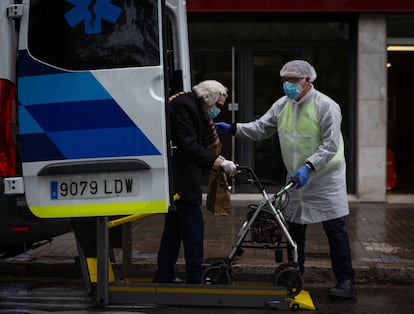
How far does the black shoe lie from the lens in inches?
231

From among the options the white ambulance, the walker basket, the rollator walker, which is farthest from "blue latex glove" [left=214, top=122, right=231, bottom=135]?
the white ambulance

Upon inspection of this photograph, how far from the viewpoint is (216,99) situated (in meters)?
5.62

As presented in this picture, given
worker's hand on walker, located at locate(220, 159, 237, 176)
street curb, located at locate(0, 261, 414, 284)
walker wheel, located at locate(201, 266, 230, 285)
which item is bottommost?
street curb, located at locate(0, 261, 414, 284)

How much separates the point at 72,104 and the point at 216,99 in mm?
1311

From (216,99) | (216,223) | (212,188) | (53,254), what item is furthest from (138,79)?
(216,223)

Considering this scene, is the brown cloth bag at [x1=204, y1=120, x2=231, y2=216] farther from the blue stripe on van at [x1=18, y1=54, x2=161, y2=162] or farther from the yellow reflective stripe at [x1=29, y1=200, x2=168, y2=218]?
the blue stripe on van at [x1=18, y1=54, x2=161, y2=162]

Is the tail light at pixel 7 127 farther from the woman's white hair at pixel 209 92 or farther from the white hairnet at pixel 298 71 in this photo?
the white hairnet at pixel 298 71

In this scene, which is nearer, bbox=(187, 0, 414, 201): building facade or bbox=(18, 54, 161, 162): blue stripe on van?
bbox=(18, 54, 161, 162): blue stripe on van

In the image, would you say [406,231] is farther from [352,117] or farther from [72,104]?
[72,104]

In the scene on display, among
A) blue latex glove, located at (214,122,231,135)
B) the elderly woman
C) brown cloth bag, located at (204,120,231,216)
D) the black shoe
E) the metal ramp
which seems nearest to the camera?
the metal ramp

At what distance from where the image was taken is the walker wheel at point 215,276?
5531mm

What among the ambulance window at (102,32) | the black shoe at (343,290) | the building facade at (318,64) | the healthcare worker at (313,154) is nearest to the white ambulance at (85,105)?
Result: the ambulance window at (102,32)

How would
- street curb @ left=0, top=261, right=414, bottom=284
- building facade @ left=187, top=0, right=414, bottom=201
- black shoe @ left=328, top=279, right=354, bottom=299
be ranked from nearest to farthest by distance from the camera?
black shoe @ left=328, top=279, right=354, bottom=299 < street curb @ left=0, top=261, right=414, bottom=284 < building facade @ left=187, top=0, right=414, bottom=201

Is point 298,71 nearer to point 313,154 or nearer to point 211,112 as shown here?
point 313,154
